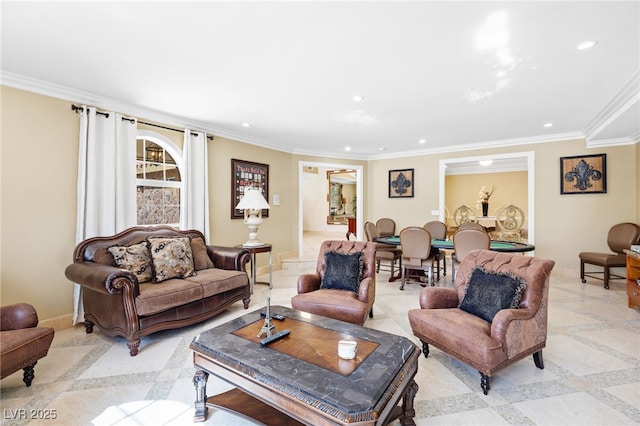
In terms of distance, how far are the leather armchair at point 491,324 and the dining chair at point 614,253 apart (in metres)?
3.39

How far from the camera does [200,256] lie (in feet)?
12.5

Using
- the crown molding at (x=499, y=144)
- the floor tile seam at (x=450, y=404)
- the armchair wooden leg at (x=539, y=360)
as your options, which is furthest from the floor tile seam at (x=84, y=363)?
the crown molding at (x=499, y=144)

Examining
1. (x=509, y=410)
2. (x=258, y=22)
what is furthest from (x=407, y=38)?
(x=509, y=410)

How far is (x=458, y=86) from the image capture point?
10.3 feet

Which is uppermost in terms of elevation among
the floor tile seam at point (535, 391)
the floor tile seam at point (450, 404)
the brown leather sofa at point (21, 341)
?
the brown leather sofa at point (21, 341)

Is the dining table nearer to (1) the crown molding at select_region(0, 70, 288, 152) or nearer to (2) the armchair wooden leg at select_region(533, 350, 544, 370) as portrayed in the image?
(2) the armchair wooden leg at select_region(533, 350, 544, 370)

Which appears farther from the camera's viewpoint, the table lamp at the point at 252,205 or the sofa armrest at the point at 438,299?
the table lamp at the point at 252,205

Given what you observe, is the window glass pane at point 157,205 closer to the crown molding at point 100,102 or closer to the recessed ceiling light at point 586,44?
the crown molding at point 100,102

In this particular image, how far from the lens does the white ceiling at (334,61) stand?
6.46 ft

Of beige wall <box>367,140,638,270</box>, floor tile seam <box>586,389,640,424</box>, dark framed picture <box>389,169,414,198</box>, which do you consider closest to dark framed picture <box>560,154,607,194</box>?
beige wall <box>367,140,638,270</box>

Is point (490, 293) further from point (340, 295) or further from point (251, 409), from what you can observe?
point (251, 409)

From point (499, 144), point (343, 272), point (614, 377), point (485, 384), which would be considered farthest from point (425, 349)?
point (499, 144)

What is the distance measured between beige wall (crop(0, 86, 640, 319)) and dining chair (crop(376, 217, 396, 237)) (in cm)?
28

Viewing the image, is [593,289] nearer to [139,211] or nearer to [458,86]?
[458,86]
